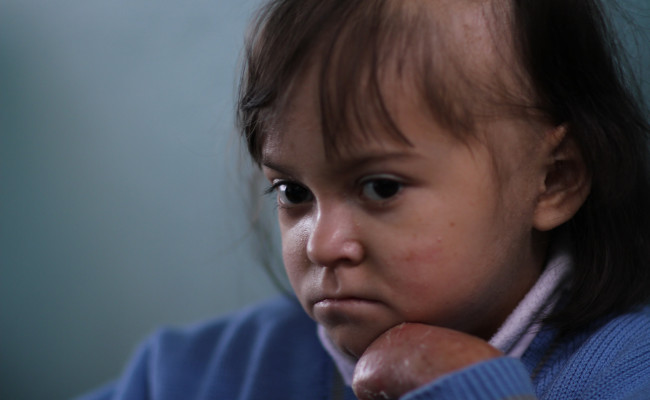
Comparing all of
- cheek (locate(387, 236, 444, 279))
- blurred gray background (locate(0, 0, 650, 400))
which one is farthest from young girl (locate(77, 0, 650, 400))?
blurred gray background (locate(0, 0, 650, 400))

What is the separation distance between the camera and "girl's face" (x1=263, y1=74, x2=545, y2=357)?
68 cm

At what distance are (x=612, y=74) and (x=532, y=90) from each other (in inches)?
5.8

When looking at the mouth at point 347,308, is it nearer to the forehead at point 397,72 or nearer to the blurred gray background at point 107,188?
the forehead at point 397,72

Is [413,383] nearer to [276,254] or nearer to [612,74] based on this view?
[612,74]

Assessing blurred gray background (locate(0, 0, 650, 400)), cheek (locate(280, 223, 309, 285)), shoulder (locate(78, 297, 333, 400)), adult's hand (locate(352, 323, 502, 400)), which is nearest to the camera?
adult's hand (locate(352, 323, 502, 400))

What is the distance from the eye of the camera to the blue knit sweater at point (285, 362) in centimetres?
74

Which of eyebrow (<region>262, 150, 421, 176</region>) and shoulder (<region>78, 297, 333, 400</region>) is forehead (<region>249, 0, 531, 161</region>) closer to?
eyebrow (<region>262, 150, 421, 176</region>)

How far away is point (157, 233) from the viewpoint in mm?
1427

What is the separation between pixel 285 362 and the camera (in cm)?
99

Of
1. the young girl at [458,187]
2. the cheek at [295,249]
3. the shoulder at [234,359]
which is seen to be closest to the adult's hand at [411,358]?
the young girl at [458,187]

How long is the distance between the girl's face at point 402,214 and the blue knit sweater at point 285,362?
12cm

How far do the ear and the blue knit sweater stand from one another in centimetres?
12

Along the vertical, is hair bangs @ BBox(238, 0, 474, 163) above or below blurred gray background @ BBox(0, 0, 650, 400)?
above

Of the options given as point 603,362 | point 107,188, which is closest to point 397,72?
point 603,362
